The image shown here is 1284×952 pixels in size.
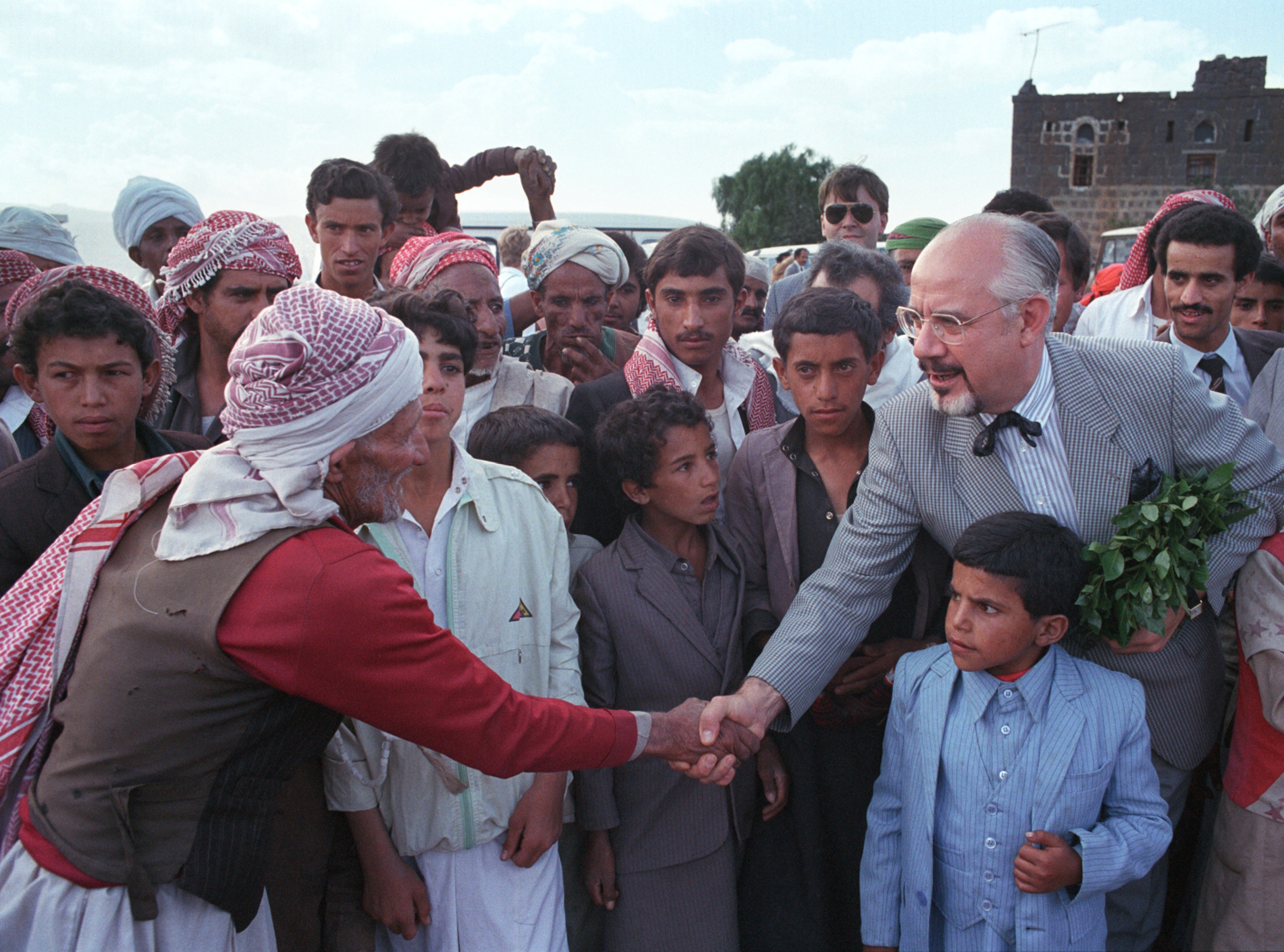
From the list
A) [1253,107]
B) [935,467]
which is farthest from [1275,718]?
[1253,107]

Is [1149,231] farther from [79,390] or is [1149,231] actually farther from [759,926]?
[79,390]

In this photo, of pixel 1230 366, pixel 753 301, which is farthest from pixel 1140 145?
pixel 1230 366

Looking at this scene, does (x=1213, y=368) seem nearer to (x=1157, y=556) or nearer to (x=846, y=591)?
(x=1157, y=556)

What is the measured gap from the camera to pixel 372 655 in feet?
6.02

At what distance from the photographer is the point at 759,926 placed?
3.13m

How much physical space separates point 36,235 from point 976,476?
17.6 ft

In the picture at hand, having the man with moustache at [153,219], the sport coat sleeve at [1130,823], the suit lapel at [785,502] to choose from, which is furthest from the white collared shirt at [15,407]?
the sport coat sleeve at [1130,823]

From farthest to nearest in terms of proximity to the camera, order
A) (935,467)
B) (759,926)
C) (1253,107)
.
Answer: (1253,107), (759,926), (935,467)

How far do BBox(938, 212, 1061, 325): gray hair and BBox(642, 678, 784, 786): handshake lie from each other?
4.88 feet

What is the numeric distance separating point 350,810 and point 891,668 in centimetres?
187

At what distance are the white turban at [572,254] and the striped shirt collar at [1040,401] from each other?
2.26 meters

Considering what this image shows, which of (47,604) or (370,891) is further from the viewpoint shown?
(370,891)

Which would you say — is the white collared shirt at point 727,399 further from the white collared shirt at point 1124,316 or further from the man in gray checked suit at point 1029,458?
the white collared shirt at point 1124,316

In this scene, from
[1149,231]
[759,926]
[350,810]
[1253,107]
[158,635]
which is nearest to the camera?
[158,635]
